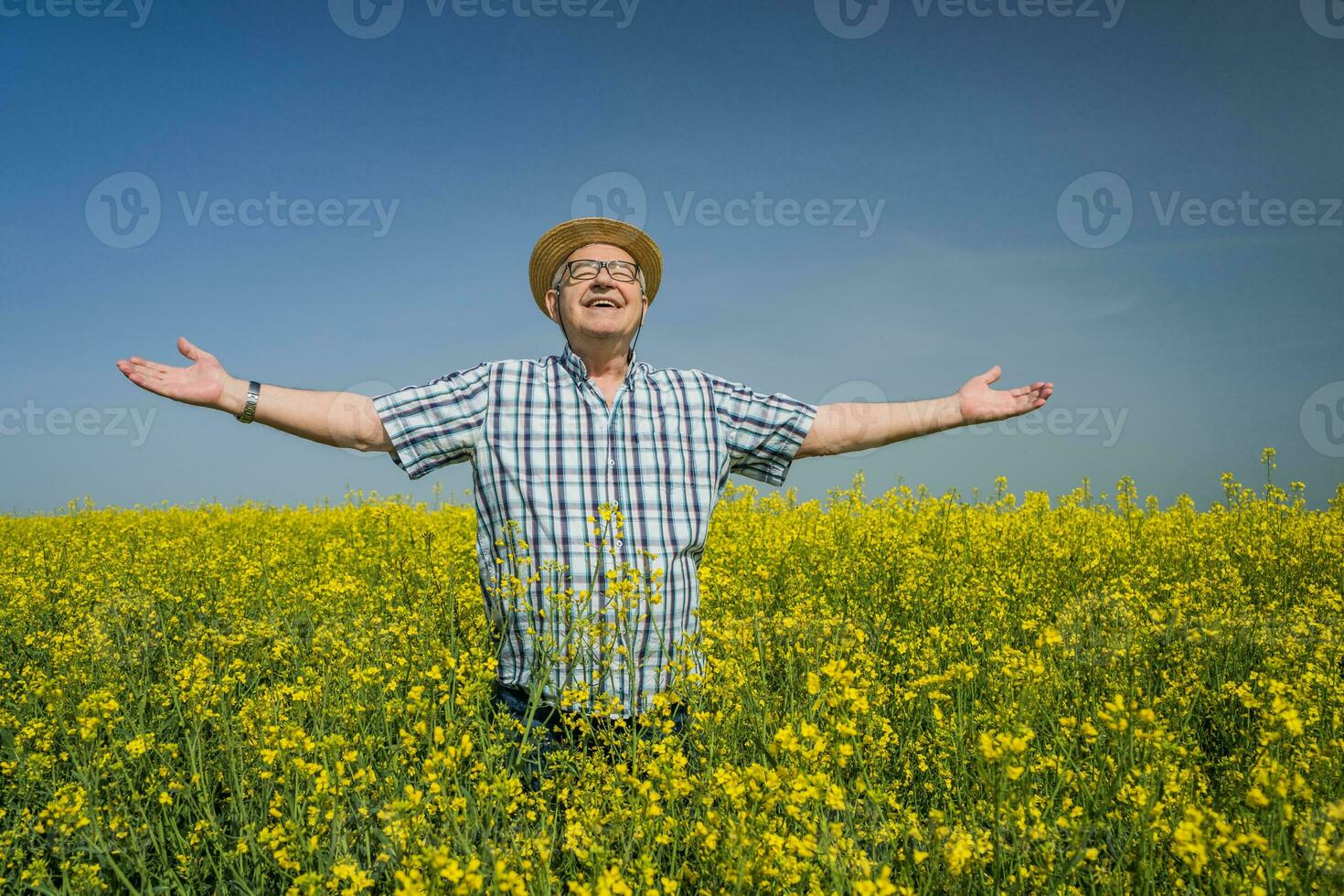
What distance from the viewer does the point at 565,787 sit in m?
2.35

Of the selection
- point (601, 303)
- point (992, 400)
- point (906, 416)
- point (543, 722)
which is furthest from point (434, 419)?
point (992, 400)

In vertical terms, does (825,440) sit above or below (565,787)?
above

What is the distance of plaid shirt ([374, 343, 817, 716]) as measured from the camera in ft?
10.1

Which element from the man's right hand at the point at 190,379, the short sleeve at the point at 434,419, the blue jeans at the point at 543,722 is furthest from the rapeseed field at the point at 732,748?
the man's right hand at the point at 190,379

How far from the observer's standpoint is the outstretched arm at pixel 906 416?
3547 millimetres

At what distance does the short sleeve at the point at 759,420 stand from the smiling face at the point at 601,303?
42cm

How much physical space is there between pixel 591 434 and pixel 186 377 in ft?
4.98

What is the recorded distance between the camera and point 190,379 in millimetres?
3111

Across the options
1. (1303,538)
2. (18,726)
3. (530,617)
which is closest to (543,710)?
(530,617)

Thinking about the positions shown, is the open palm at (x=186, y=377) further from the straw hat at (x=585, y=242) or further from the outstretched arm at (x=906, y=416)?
the outstretched arm at (x=906, y=416)

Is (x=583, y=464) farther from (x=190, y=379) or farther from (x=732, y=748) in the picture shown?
(x=190, y=379)

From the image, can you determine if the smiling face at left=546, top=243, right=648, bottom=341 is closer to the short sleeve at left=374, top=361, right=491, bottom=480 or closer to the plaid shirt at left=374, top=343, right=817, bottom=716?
the plaid shirt at left=374, top=343, right=817, bottom=716

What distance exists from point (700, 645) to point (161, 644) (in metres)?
3.27

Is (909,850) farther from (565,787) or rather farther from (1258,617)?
(1258,617)
